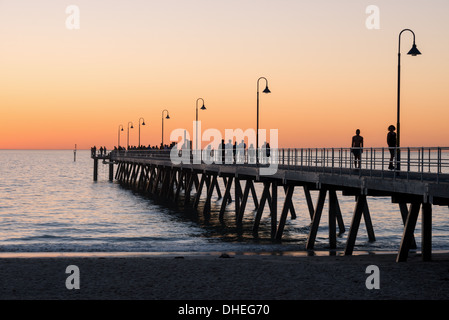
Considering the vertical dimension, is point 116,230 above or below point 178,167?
below

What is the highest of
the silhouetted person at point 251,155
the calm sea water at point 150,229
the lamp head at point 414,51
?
the lamp head at point 414,51

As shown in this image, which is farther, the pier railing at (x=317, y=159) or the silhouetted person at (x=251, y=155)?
the silhouetted person at (x=251, y=155)

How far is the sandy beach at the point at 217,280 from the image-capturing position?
10.0 m

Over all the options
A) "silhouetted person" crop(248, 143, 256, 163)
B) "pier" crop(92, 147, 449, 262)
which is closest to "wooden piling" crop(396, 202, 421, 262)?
"pier" crop(92, 147, 449, 262)

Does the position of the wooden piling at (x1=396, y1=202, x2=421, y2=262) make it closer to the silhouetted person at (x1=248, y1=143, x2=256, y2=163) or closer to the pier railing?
the pier railing

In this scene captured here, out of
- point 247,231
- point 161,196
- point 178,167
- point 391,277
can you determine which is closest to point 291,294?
point 391,277

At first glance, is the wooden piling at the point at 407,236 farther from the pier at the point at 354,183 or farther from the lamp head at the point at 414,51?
the lamp head at the point at 414,51

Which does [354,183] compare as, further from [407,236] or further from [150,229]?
[150,229]

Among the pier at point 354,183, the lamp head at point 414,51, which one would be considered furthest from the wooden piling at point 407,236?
the lamp head at point 414,51

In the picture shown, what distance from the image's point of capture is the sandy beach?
32.8ft

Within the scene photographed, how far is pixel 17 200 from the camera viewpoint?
4484 centimetres

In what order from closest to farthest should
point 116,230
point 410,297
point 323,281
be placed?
point 410,297, point 323,281, point 116,230
